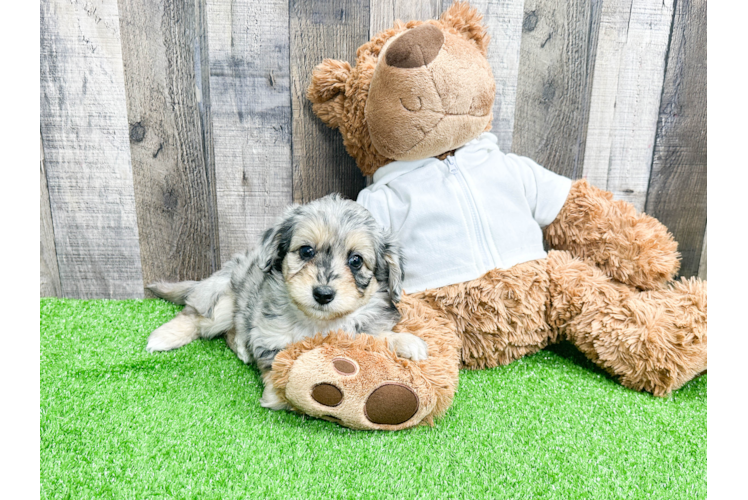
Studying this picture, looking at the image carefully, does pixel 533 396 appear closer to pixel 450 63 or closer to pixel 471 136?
pixel 471 136

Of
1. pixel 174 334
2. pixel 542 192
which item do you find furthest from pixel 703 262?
pixel 174 334

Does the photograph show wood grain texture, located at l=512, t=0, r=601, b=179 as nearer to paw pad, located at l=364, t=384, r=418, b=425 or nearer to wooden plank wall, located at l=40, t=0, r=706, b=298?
wooden plank wall, located at l=40, t=0, r=706, b=298

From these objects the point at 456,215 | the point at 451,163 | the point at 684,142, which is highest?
the point at 684,142

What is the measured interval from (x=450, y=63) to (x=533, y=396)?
168 cm

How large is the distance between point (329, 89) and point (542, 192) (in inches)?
53.5

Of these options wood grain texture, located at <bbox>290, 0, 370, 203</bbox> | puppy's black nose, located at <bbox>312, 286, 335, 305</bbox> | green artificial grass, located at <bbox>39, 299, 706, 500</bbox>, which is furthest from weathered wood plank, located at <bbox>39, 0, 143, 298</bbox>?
puppy's black nose, located at <bbox>312, 286, 335, 305</bbox>

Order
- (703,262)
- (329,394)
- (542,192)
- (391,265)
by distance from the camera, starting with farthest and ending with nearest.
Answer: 1. (703,262)
2. (542,192)
3. (391,265)
4. (329,394)

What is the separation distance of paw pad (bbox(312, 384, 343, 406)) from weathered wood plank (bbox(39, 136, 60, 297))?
2.26 m

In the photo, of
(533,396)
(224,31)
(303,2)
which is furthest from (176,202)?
(533,396)

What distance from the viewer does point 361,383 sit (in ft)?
6.35

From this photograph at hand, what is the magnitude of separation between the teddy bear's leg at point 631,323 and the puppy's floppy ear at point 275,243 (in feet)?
4.61

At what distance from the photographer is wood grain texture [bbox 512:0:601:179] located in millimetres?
2973

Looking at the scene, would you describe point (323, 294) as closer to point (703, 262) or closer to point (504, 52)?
point (504, 52)

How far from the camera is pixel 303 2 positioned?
9.29 feet
